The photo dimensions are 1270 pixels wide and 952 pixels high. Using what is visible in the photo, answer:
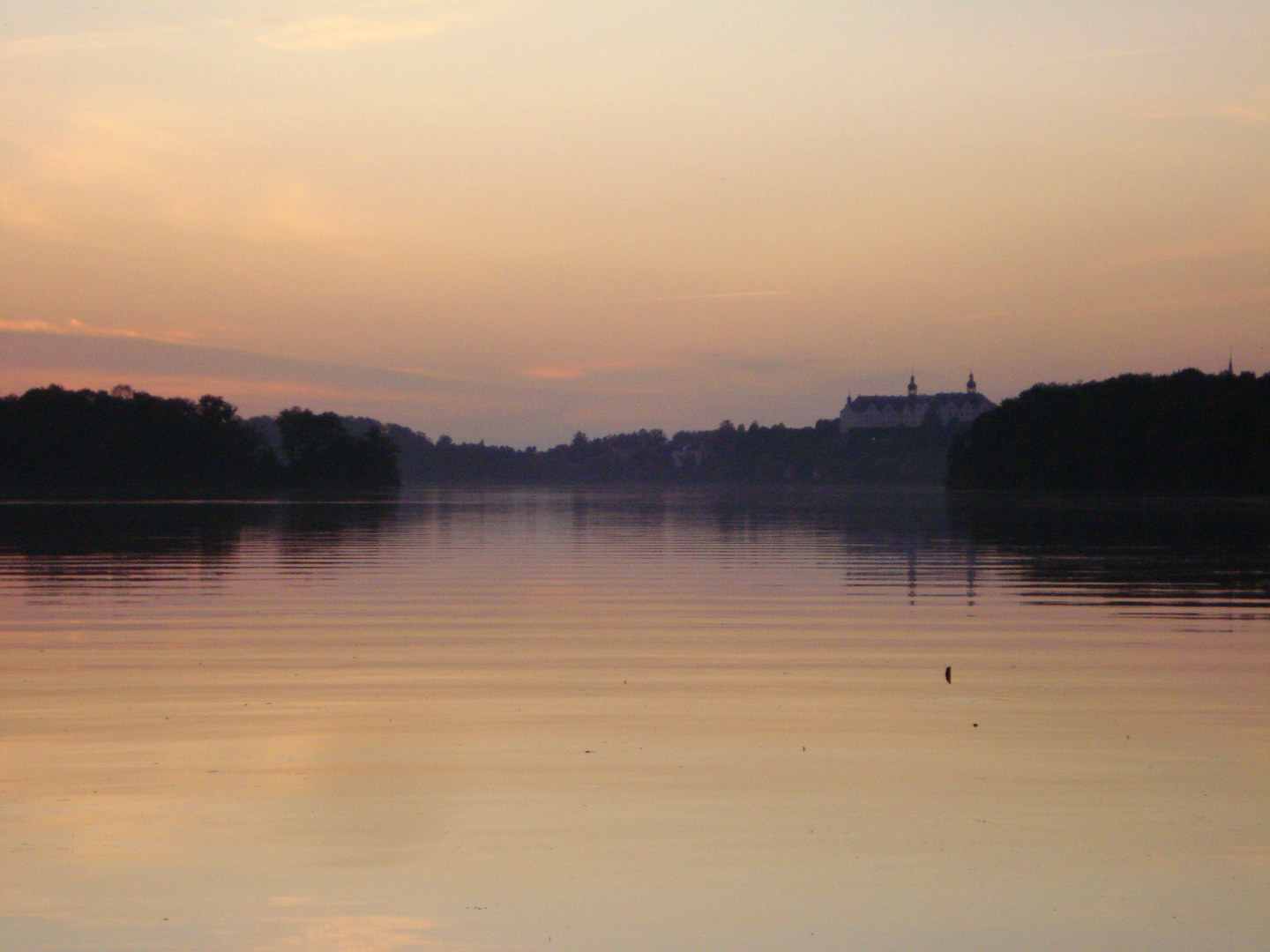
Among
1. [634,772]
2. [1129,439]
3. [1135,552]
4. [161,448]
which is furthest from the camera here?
[161,448]

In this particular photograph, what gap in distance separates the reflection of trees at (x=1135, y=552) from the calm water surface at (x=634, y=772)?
1761mm

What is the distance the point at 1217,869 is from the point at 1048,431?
479ft

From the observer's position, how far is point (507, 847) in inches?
285

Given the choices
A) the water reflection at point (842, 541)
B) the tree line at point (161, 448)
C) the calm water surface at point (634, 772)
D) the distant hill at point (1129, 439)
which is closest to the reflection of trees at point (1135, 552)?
the water reflection at point (842, 541)

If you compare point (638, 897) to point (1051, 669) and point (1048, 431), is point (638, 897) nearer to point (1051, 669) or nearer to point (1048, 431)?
point (1051, 669)

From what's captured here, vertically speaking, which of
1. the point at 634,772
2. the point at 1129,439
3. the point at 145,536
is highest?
the point at 1129,439

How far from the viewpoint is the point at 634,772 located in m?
8.93

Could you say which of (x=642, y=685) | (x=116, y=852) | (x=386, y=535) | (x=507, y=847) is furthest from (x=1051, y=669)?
(x=386, y=535)

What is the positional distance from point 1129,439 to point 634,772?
5268 inches

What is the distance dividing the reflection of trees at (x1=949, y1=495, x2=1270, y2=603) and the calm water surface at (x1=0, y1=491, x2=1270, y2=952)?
1.76 meters

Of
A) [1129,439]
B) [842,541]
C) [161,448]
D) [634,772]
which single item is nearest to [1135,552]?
[842,541]

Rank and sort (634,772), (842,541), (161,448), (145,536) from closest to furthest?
(634,772) < (842,541) < (145,536) < (161,448)

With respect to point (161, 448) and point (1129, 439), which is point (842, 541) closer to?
point (1129, 439)

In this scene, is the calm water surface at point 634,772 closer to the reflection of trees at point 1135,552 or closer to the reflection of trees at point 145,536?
the reflection of trees at point 1135,552
